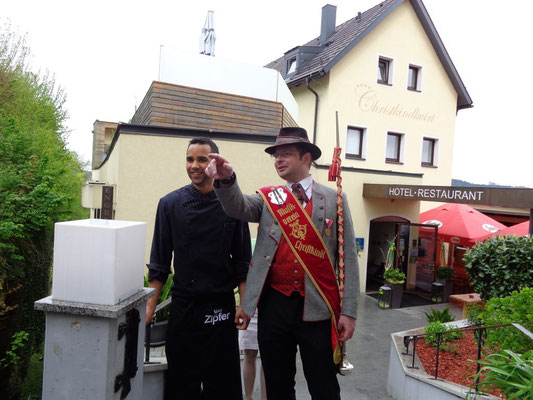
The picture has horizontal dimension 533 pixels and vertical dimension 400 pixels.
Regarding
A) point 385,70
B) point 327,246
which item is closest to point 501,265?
point 327,246

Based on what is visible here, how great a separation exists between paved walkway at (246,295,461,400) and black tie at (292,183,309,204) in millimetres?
2528

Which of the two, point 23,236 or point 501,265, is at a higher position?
point 23,236

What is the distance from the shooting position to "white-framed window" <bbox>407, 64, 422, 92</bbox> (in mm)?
14531

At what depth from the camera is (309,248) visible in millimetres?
2270

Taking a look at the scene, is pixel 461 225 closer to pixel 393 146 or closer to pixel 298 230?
pixel 393 146

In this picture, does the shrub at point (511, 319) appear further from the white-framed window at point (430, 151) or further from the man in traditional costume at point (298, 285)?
the white-framed window at point (430, 151)

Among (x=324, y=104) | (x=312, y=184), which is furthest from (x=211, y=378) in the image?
(x=324, y=104)

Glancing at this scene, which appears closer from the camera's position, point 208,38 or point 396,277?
point 208,38

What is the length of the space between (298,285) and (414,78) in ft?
47.5

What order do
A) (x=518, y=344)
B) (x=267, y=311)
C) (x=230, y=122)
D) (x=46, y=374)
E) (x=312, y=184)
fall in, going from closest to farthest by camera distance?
1. (x=46, y=374)
2. (x=267, y=311)
3. (x=312, y=184)
4. (x=518, y=344)
5. (x=230, y=122)

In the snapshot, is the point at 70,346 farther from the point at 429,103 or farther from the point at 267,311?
the point at 429,103

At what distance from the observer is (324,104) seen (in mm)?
12680

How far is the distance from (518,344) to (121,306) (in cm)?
338

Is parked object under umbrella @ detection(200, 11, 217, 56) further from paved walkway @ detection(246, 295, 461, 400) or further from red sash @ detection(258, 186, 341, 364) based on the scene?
red sash @ detection(258, 186, 341, 364)
